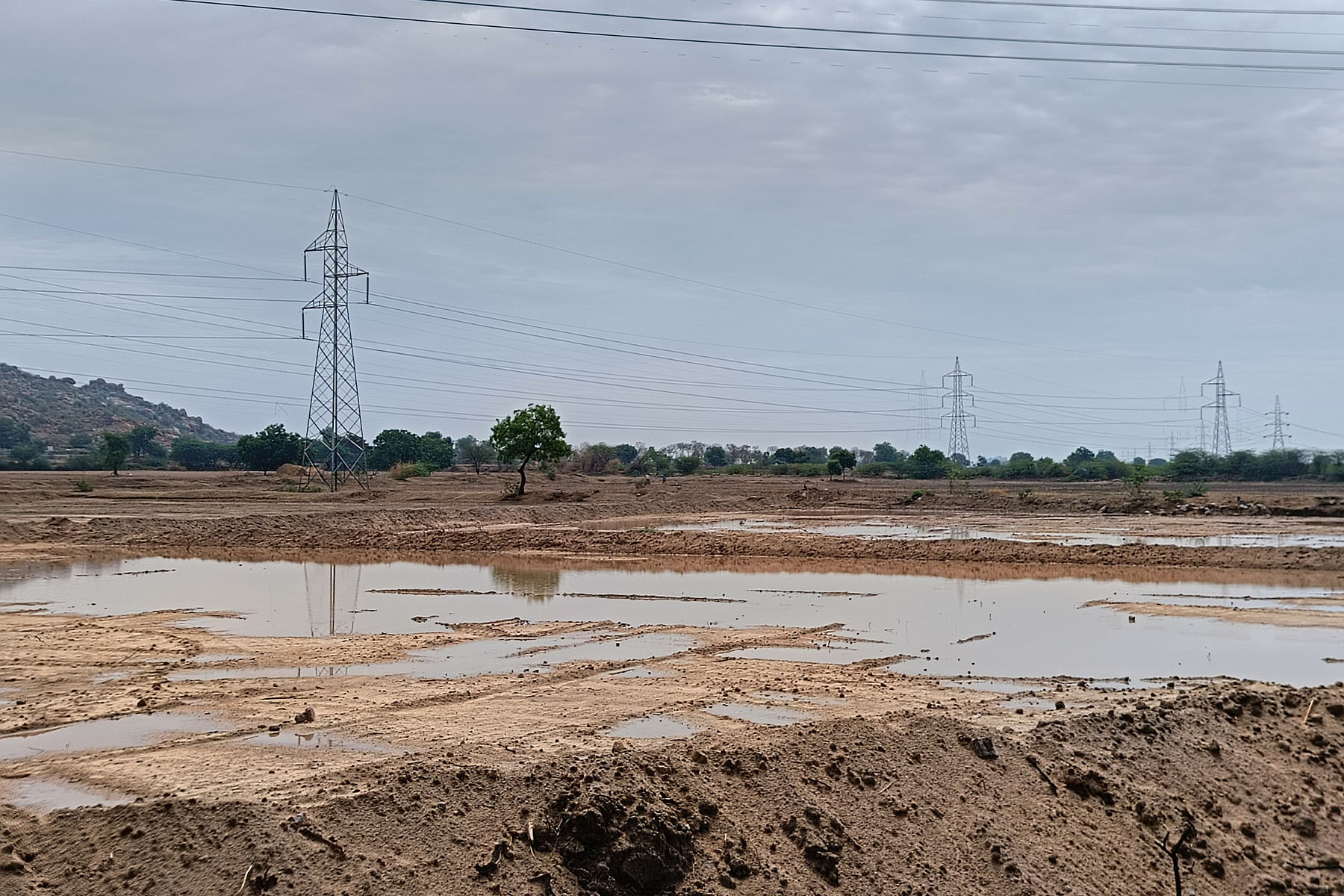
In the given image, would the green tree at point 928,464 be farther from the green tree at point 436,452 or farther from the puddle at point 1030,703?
the puddle at point 1030,703

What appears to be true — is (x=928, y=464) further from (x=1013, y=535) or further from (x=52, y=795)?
(x=52, y=795)

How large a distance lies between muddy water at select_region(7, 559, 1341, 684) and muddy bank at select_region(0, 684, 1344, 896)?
4.51m

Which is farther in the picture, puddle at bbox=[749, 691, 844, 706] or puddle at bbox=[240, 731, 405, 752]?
puddle at bbox=[749, 691, 844, 706]

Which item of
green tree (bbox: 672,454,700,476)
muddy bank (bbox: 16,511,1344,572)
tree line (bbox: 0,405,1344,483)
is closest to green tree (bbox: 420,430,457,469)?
tree line (bbox: 0,405,1344,483)

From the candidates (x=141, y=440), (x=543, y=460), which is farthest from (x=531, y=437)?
(x=141, y=440)

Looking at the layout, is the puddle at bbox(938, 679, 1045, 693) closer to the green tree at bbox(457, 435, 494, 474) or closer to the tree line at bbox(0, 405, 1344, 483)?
the tree line at bbox(0, 405, 1344, 483)

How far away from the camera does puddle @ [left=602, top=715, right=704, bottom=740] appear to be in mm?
10539

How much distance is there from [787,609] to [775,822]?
44.4 feet

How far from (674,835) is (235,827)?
3133mm

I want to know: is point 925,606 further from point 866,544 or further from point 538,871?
point 538,871

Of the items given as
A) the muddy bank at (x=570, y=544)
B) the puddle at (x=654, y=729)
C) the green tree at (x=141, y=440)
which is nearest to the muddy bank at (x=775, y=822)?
the puddle at (x=654, y=729)

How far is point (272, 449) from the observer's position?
92250 mm

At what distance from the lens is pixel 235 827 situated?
7570 millimetres

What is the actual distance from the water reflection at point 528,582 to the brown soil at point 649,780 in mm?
5751
